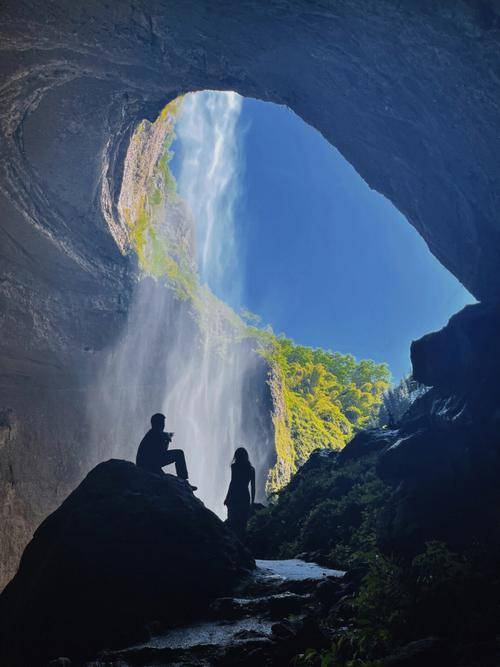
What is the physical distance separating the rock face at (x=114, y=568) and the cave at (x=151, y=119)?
5.55 meters

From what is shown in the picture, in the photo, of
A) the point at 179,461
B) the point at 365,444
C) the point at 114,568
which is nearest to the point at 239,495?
the point at 179,461

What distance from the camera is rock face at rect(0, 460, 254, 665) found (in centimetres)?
571

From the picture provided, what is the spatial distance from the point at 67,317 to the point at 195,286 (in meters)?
12.5

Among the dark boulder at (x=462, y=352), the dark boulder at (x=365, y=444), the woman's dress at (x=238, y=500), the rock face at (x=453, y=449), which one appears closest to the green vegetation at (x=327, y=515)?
the dark boulder at (x=365, y=444)

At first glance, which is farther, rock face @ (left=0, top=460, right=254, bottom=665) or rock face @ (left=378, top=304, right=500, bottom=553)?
rock face @ (left=378, top=304, right=500, bottom=553)

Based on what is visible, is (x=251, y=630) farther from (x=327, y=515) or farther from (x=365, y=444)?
(x=365, y=444)

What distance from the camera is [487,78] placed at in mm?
6094

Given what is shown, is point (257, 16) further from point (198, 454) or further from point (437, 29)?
point (198, 454)

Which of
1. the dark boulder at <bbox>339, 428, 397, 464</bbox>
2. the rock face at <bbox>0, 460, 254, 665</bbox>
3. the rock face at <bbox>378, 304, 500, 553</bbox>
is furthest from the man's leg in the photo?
the dark boulder at <bbox>339, 428, 397, 464</bbox>

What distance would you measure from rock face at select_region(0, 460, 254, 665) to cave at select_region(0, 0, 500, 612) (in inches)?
218

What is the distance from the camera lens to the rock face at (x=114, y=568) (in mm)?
5715

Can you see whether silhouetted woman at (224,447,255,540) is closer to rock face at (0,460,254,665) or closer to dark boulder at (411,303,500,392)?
rock face at (0,460,254,665)

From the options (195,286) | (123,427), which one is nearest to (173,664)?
(123,427)

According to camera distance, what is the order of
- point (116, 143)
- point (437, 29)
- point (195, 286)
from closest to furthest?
point (437, 29) → point (116, 143) → point (195, 286)
